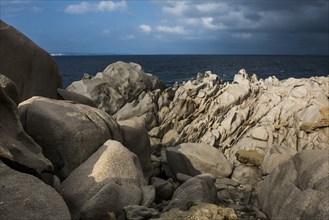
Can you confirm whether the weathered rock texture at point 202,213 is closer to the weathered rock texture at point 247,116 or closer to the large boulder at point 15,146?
the large boulder at point 15,146

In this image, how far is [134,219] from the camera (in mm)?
11625

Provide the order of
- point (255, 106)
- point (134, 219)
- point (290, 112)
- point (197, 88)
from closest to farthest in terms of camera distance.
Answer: point (134, 219) → point (290, 112) → point (255, 106) → point (197, 88)

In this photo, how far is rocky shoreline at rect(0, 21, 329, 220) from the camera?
11703 mm

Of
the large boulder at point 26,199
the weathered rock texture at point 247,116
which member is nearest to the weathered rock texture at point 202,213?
the large boulder at point 26,199

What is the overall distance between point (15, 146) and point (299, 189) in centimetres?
992

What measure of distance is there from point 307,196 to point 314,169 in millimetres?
1729

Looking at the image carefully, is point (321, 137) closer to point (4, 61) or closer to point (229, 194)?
point (229, 194)

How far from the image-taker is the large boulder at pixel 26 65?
58.1 ft

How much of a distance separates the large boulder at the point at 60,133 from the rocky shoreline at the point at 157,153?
37 millimetres

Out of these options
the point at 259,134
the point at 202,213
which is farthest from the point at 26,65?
the point at 259,134

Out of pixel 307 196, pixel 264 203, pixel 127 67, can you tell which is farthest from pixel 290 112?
pixel 127 67

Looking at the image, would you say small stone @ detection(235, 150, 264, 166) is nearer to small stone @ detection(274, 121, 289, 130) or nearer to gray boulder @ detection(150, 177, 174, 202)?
small stone @ detection(274, 121, 289, 130)

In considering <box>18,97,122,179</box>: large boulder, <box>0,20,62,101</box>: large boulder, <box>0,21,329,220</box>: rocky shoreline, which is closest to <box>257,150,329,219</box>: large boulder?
<box>0,21,329,220</box>: rocky shoreline

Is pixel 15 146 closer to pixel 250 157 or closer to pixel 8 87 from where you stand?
pixel 8 87
